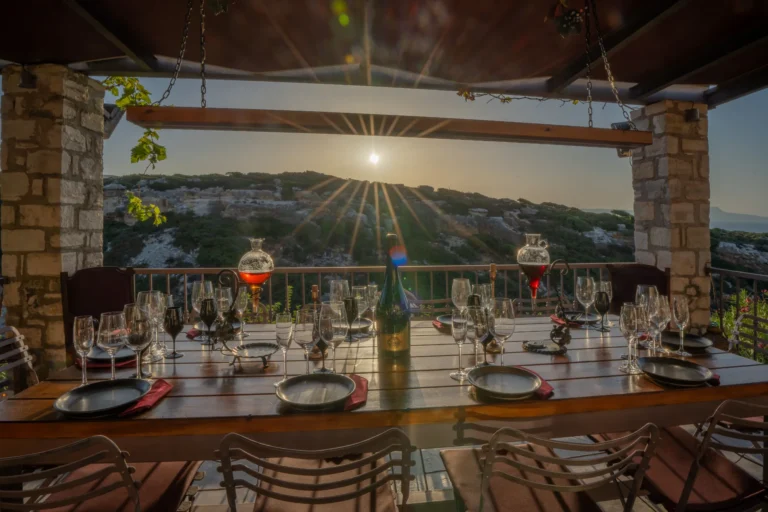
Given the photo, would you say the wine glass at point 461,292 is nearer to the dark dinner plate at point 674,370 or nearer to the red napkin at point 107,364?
the dark dinner plate at point 674,370

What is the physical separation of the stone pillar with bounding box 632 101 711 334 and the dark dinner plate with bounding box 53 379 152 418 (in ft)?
14.2

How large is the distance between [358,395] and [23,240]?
10.2ft

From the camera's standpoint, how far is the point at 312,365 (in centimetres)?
158

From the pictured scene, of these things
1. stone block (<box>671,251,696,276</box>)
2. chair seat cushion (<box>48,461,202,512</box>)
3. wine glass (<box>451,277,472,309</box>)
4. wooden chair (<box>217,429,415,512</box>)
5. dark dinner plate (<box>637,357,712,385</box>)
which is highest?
stone block (<box>671,251,696,276</box>)

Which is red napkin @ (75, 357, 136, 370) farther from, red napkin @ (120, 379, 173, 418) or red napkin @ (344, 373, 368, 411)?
red napkin @ (344, 373, 368, 411)

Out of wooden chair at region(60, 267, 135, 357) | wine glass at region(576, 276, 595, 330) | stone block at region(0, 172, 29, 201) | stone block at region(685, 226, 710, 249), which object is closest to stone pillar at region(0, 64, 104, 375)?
stone block at region(0, 172, 29, 201)

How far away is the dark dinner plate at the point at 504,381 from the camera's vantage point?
1.22 m

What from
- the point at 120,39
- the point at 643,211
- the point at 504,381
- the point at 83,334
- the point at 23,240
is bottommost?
the point at 504,381

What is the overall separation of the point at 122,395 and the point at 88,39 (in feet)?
8.54

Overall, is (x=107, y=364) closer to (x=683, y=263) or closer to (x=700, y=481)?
(x=700, y=481)

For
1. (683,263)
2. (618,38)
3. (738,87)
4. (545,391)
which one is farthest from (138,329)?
(738,87)

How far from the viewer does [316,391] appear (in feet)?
4.22

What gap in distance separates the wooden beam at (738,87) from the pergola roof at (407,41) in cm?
1

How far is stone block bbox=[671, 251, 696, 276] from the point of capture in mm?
3852
